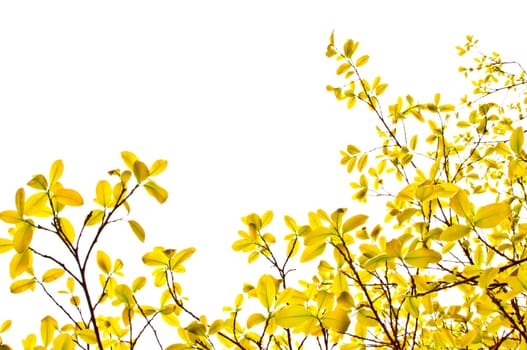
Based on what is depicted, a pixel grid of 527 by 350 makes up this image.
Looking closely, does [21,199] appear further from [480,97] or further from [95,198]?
[480,97]

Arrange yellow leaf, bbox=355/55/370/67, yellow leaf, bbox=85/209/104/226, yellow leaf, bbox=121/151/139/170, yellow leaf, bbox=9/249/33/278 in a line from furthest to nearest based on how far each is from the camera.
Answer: yellow leaf, bbox=355/55/370/67, yellow leaf, bbox=85/209/104/226, yellow leaf, bbox=121/151/139/170, yellow leaf, bbox=9/249/33/278

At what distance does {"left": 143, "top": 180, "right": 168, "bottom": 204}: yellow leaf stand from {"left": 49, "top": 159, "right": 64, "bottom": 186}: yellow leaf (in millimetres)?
247

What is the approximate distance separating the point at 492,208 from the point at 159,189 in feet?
3.20

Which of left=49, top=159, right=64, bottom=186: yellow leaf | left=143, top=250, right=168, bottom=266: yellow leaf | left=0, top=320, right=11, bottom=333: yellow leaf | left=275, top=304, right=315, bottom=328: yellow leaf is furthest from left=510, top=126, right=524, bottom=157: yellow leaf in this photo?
left=0, top=320, right=11, bottom=333: yellow leaf

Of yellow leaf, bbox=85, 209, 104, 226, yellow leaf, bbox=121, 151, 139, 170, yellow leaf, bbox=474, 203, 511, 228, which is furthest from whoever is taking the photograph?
yellow leaf, bbox=85, 209, 104, 226

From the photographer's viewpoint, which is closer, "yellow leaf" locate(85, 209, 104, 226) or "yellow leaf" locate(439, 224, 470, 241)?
"yellow leaf" locate(439, 224, 470, 241)

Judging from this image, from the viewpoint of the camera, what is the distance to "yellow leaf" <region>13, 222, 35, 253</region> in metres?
1.05

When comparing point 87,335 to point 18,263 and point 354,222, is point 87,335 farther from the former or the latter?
point 354,222

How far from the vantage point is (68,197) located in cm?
111

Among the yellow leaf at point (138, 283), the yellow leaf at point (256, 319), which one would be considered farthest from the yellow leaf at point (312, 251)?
the yellow leaf at point (138, 283)

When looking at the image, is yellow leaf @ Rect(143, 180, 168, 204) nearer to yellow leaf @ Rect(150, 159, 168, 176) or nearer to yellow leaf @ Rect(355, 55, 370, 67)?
yellow leaf @ Rect(150, 159, 168, 176)

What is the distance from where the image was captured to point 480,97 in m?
3.29

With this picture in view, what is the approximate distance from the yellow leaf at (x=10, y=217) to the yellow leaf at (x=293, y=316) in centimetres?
78

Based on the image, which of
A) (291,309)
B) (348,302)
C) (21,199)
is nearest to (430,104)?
(348,302)
